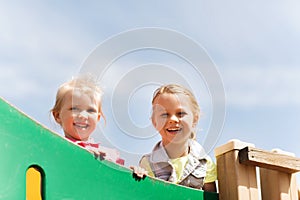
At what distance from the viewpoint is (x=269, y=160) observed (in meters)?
1.95

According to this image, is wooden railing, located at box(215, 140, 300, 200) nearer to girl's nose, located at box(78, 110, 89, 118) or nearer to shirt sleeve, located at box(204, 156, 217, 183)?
shirt sleeve, located at box(204, 156, 217, 183)

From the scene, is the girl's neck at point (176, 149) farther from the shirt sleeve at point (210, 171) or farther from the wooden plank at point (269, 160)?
the wooden plank at point (269, 160)

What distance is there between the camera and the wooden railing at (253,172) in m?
1.90

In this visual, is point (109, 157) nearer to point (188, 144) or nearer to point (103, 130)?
point (103, 130)

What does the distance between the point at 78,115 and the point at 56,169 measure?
727 millimetres

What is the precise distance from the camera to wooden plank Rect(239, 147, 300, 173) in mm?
1907

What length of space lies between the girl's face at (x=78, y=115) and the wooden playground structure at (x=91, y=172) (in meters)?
0.53

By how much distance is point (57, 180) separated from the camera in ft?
4.91

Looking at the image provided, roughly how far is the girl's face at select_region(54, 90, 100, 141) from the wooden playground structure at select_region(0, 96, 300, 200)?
1.73 feet

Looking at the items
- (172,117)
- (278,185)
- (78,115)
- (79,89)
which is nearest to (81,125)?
(78,115)

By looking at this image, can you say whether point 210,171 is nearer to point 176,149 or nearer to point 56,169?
point 176,149

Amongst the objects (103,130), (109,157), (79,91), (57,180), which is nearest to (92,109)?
(79,91)

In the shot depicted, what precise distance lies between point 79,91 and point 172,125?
1.36 feet

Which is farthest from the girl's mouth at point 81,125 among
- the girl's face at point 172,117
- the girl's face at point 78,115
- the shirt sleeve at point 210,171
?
the shirt sleeve at point 210,171
